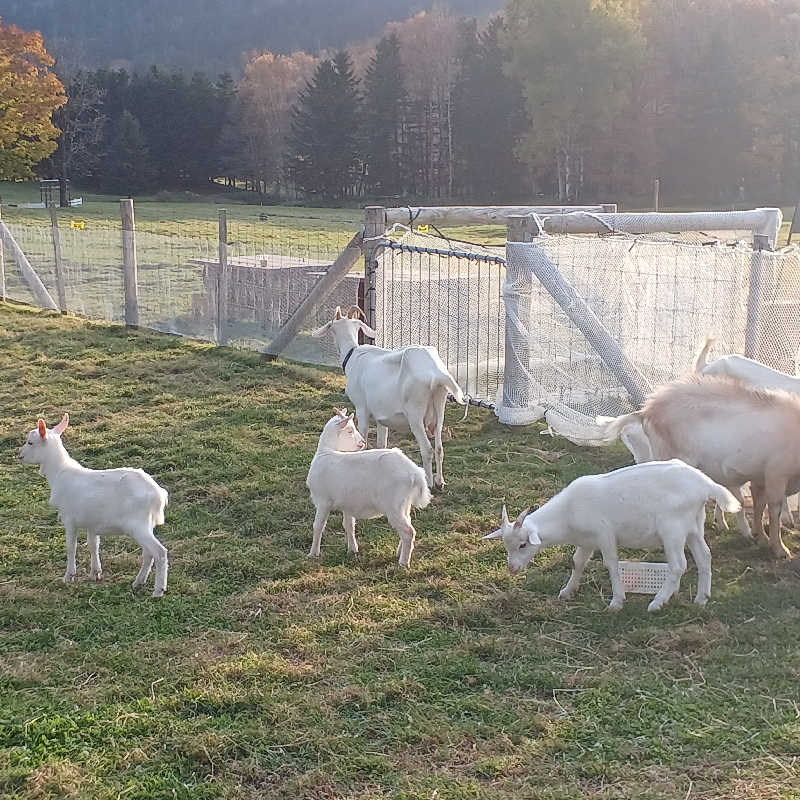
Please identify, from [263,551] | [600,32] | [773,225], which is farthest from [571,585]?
[600,32]

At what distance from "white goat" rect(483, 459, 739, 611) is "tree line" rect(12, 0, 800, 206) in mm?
39649

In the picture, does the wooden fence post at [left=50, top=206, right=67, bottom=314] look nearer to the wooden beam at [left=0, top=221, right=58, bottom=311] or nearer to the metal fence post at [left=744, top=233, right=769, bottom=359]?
the wooden beam at [left=0, top=221, right=58, bottom=311]

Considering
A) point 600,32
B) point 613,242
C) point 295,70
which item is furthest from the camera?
point 295,70

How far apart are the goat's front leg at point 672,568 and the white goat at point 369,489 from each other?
1.34m

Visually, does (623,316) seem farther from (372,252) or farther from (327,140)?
(327,140)

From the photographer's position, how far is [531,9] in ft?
153

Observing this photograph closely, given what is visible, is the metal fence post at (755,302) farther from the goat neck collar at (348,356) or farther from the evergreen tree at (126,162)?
the evergreen tree at (126,162)

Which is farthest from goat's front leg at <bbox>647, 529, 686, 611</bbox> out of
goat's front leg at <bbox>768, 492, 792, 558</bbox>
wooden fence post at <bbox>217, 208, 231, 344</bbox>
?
wooden fence post at <bbox>217, 208, 231, 344</bbox>

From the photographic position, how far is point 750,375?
6.61m

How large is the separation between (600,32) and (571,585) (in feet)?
144

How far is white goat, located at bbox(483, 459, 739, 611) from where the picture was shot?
16.1 feet

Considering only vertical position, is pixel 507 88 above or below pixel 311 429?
above

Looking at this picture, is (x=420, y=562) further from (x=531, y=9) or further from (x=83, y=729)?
(x=531, y=9)

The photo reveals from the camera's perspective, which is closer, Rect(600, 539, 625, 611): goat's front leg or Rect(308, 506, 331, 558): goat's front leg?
Rect(600, 539, 625, 611): goat's front leg
